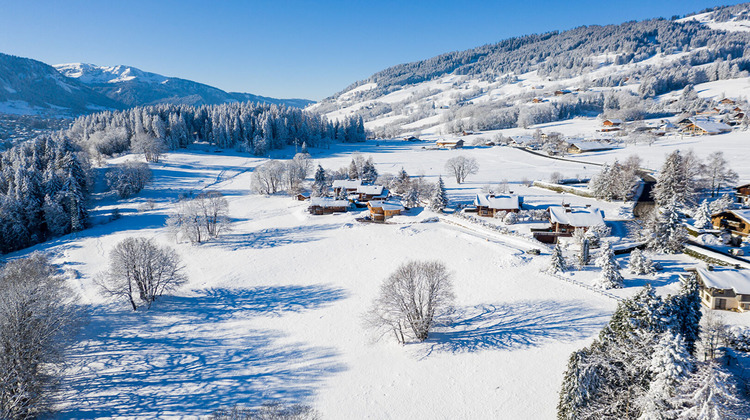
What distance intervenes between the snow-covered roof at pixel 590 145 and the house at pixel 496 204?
54.8 meters

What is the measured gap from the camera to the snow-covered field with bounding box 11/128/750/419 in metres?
21.7

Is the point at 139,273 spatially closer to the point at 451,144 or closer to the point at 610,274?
the point at 610,274

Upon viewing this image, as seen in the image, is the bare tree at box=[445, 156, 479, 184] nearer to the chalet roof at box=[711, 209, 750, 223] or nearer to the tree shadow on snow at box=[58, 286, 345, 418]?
the chalet roof at box=[711, 209, 750, 223]

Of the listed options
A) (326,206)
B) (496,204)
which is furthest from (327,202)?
(496,204)

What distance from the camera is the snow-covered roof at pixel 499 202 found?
5125 centimetres

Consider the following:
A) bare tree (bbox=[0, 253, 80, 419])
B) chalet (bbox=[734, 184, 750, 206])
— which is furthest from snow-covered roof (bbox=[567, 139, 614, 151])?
bare tree (bbox=[0, 253, 80, 419])

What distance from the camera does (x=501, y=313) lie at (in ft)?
96.3

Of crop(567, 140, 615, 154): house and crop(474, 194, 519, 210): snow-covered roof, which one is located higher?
crop(567, 140, 615, 154): house

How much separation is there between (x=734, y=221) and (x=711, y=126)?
258 feet

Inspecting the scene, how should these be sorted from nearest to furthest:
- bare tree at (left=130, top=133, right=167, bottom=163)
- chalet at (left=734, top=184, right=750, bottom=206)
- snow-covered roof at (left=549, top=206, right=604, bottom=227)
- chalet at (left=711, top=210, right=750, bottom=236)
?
1. chalet at (left=711, top=210, right=750, bottom=236)
2. snow-covered roof at (left=549, top=206, right=604, bottom=227)
3. chalet at (left=734, top=184, right=750, bottom=206)
4. bare tree at (left=130, top=133, right=167, bottom=163)

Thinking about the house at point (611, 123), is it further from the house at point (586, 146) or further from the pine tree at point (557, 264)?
the pine tree at point (557, 264)

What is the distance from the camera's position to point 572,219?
43.3 metres

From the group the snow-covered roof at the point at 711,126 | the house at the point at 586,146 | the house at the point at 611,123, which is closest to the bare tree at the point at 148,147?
the house at the point at 586,146

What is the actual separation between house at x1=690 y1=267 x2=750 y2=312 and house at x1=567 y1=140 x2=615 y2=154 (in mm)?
75449
